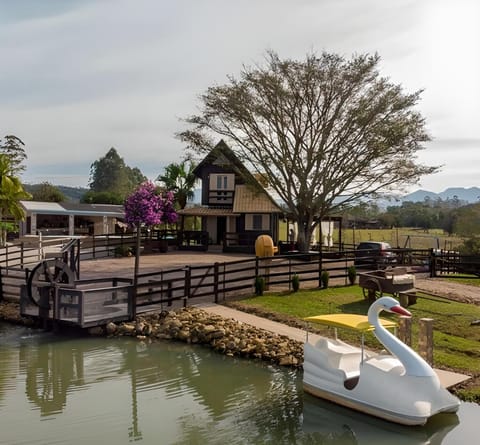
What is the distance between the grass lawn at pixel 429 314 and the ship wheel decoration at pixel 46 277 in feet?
16.0

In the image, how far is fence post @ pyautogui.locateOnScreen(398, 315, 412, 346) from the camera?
28.9ft

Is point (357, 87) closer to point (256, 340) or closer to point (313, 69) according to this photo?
point (313, 69)

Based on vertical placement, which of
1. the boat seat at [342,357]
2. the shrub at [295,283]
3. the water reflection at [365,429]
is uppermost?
the shrub at [295,283]

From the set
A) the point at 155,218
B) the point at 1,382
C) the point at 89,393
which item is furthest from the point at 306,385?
the point at 155,218

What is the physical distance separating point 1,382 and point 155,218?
828cm

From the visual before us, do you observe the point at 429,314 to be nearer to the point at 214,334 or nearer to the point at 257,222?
the point at 214,334

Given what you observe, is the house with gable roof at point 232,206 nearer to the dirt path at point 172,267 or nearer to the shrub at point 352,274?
the dirt path at point 172,267

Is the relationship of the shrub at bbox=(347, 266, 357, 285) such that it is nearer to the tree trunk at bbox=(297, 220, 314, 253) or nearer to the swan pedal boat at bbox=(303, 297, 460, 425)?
the swan pedal boat at bbox=(303, 297, 460, 425)

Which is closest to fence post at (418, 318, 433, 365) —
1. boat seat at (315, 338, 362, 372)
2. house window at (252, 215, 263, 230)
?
boat seat at (315, 338, 362, 372)

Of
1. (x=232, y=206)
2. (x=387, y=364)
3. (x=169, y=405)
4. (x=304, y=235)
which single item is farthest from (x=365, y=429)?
(x=232, y=206)

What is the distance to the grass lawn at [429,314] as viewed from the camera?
9407mm

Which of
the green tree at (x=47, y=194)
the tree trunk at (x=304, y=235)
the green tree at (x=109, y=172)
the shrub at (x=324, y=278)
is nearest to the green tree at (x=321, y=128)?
the tree trunk at (x=304, y=235)

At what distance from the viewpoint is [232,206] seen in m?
34.3

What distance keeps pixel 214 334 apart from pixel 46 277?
5.20m
